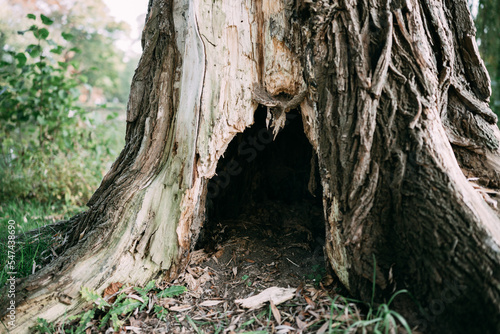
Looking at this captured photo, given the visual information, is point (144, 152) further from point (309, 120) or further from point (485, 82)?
point (485, 82)

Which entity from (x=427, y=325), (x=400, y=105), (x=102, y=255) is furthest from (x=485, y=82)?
(x=102, y=255)

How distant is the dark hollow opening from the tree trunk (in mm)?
532

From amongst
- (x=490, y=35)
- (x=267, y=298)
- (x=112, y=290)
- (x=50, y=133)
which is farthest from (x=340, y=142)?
(x=490, y=35)

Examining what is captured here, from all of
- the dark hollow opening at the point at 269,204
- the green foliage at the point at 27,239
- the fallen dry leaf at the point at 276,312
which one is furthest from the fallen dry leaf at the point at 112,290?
the fallen dry leaf at the point at 276,312

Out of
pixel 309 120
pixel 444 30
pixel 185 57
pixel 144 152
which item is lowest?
pixel 144 152

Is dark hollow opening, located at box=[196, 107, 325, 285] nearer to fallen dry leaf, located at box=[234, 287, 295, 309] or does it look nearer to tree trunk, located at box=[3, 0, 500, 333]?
fallen dry leaf, located at box=[234, 287, 295, 309]

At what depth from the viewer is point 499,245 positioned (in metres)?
1.52

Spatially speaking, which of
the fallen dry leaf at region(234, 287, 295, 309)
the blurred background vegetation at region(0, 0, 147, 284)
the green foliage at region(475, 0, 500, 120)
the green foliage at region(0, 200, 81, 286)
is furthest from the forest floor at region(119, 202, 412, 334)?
the green foliage at region(475, 0, 500, 120)

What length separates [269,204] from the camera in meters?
3.50

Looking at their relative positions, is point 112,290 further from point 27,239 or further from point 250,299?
point 27,239

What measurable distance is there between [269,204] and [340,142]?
1.61m

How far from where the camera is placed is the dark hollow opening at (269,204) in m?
2.62

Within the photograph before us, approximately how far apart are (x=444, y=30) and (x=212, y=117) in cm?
180

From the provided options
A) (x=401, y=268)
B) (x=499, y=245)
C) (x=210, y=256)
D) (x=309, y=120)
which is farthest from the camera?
(x=210, y=256)
